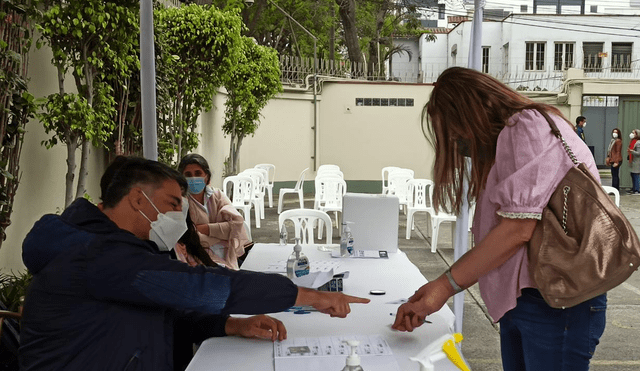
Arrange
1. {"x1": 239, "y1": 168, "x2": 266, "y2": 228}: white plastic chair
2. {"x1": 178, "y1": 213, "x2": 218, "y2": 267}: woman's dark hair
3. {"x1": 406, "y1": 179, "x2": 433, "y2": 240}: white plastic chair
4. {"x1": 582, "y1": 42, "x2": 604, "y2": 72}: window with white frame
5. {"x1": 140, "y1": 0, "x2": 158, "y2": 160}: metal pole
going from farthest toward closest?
{"x1": 582, "y1": 42, "x2": 604, "y2": 72}: window with white frame < {"x1": 239, "y1": 168, "x2": 266, "y2": 228}: white plastic chair < {"x1": 406, "y1": 179, "x2": 433, "y2": 240}: white plastic chair < {"x1": 140, "y1": 0, "x2": 158, "y2": 160}: metal pole < {"x1": 178, "y1": 213, "x2": 218, "y2": 267}: woman's dark hair

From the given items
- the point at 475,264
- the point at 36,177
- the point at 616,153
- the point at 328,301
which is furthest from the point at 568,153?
the point at 616,153

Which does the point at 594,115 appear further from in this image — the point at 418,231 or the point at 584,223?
the point at 584,223

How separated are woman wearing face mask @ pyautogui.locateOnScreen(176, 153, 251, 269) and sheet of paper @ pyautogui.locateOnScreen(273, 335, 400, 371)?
242 cm

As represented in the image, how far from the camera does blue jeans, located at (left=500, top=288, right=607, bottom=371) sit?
1.89m

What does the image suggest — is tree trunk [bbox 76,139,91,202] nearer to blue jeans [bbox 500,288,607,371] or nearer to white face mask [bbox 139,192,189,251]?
white face mask [bbox 139,192,189,251]

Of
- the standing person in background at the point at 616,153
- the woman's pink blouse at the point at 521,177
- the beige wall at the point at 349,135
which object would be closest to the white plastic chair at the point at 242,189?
the beige wall at the point at 349,135

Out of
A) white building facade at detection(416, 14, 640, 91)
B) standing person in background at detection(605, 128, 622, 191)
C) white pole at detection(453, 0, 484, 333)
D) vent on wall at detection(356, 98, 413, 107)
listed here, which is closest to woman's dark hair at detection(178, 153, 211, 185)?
white pole at detection(453, 0, 484, 333)

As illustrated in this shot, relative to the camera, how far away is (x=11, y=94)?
137 inches

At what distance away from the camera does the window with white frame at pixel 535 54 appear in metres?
24.3

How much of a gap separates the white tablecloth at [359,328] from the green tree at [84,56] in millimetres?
2122

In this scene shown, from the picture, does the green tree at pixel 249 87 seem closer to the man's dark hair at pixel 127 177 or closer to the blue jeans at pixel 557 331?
the man's dark hair at pixel 127 177

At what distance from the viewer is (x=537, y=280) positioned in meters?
1.88

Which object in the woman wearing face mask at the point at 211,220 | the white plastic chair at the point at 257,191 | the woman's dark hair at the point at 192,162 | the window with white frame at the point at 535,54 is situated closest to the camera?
the woman wearing face mask at the point at 211,220

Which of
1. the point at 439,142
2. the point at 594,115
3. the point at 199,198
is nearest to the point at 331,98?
the point at 594,115
